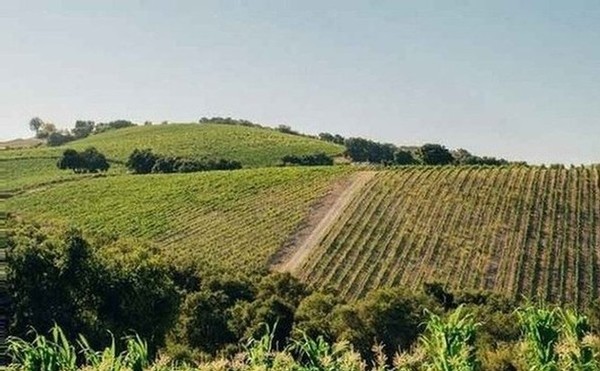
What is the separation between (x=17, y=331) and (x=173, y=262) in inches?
1162

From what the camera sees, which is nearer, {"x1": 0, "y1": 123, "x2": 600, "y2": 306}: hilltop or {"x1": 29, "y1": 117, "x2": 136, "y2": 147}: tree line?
{"x1": 0, "y1": 123, "x2": 600, "y2": 306}: hilltop

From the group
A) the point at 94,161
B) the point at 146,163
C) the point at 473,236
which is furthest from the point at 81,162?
the point at 473,236

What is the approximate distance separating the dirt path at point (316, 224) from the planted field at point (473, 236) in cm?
101

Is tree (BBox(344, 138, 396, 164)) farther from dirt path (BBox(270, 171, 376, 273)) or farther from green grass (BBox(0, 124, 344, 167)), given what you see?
dirt path (BBox(270, 171, 376, 273))

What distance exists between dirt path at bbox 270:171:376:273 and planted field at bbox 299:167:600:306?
101 cm

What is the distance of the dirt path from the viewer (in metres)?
66.1

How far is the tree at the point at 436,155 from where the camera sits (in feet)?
349

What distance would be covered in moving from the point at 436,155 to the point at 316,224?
122 ft

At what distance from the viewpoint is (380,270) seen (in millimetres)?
62094

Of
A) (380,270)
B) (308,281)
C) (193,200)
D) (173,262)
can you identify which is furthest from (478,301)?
(193,200)

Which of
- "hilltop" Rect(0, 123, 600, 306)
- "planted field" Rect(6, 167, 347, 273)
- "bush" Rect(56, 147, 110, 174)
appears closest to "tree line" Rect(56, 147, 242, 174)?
"bush" Rect(56, 147, 110, 174)

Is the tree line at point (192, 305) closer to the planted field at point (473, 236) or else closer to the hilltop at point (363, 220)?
the planted field at point (473, 236)

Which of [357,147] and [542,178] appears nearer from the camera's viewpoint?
[542,178]

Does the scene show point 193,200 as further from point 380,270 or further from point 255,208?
point 380,270
